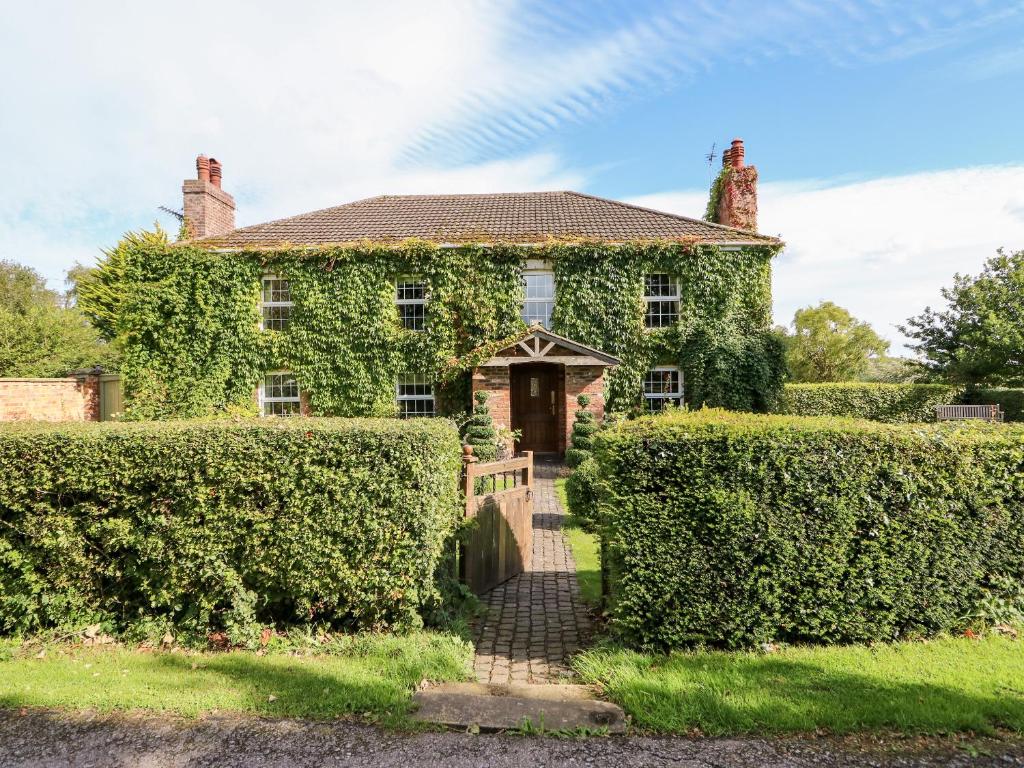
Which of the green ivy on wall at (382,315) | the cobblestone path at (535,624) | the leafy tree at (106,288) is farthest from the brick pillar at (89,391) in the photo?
the cobblestone path at (535,624)

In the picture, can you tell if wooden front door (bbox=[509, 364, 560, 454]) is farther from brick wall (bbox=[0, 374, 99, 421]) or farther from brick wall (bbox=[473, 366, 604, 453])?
brick wall (bbox=[0, 374, 99, 421])

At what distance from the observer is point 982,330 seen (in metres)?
23.1

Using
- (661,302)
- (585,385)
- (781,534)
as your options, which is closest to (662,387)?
(661,302)

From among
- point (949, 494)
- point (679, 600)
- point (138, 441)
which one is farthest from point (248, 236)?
point (949, 494)

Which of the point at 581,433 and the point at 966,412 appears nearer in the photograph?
the point at 581,433

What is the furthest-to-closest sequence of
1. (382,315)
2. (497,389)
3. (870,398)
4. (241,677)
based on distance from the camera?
1. (870,398)
2. (382,315)
3. (497,389)
4. (241,677)

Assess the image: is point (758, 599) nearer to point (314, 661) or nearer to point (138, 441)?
point (314, 661)

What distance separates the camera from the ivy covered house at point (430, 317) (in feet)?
53.3

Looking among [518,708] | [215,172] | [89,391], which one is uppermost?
[215,172]

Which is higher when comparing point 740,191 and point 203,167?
point 203,167

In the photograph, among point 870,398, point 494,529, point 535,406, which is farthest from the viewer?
point 870,398

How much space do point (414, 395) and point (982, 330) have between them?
997 inches

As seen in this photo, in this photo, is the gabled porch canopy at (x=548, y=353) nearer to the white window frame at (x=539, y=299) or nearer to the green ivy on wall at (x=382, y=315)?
the green ivy on wall at (x=382, y=315)

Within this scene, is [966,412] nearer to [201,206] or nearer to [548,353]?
[548,353]
